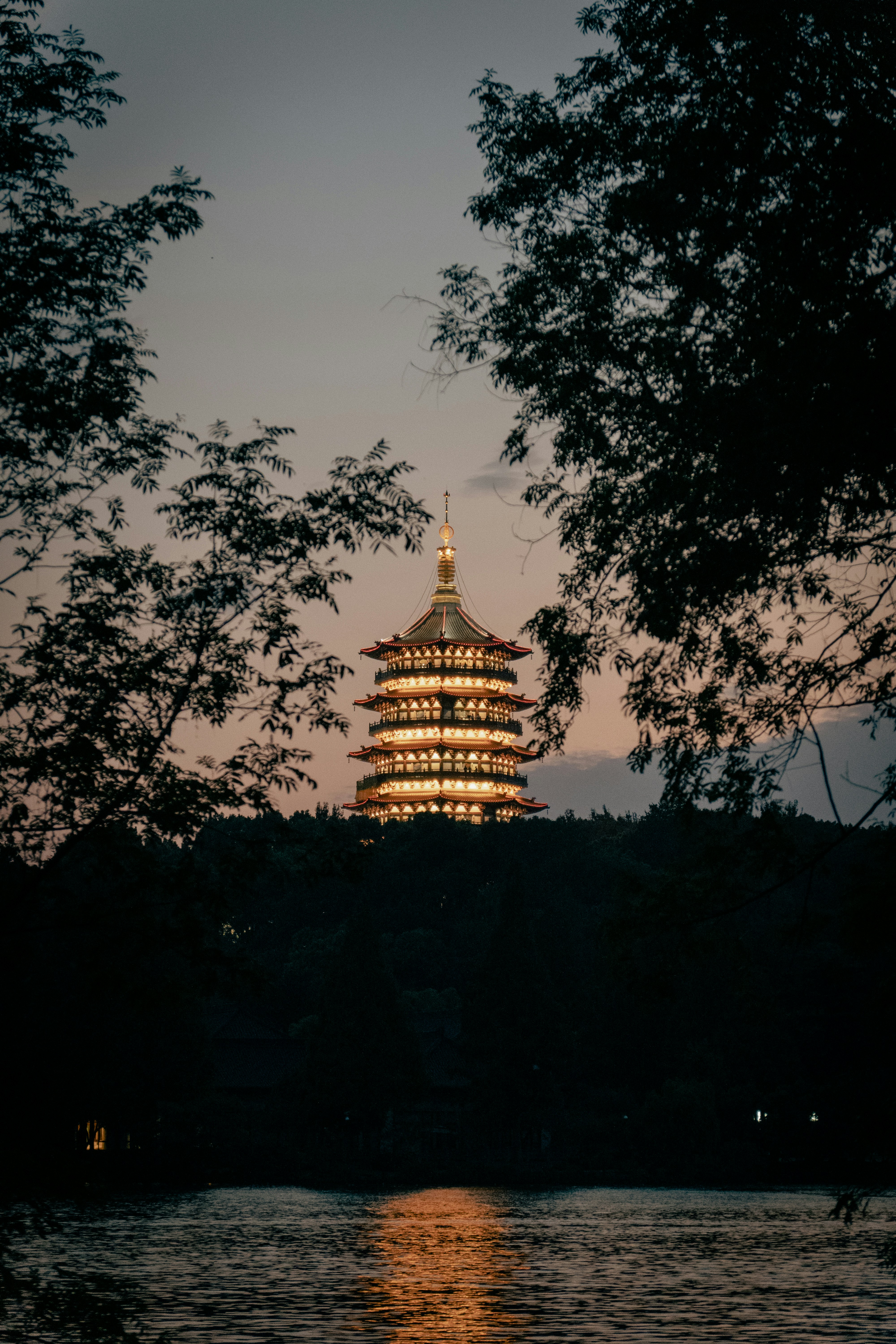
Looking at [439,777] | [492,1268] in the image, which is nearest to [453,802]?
[439,777]

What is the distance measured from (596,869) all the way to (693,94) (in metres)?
78.1

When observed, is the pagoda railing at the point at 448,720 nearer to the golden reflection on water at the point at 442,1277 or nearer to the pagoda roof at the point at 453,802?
the pagoda roof at the point at 453,802

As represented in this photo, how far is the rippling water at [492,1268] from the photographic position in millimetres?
19922

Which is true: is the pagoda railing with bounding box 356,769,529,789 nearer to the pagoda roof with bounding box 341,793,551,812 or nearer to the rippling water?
the pagoda roof with bounding box 341,793,551,812

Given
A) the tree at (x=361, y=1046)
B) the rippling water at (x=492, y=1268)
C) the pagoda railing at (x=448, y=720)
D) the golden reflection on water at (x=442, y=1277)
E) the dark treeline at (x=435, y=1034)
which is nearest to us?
the dark treeline at (x=435, y=1034)

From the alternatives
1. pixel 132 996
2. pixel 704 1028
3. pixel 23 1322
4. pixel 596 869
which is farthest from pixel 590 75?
pixel 596 869

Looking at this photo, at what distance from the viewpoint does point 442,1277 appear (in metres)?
25.3

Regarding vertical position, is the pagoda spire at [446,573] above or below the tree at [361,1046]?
above

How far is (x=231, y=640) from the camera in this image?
13.0 m

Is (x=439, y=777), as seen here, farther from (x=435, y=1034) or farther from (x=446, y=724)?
(x=435, y=1034)

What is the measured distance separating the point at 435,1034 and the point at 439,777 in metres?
25.9

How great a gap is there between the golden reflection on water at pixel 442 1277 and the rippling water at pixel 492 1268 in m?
0.07

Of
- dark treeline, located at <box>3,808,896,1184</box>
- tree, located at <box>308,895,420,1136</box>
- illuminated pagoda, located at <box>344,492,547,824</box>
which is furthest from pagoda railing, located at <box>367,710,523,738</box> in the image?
tree, located at <box>308,895,420,1136</box>

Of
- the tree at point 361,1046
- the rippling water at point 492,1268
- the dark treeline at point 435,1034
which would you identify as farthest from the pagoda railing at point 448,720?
the rippling water at point 492,1268
